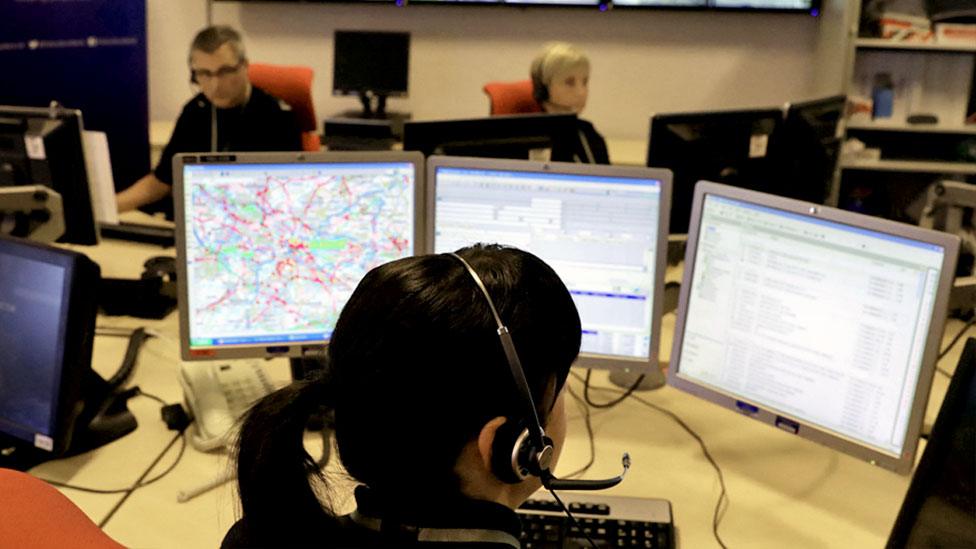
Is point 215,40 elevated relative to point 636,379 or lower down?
elevated

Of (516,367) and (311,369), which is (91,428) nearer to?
(311,369)

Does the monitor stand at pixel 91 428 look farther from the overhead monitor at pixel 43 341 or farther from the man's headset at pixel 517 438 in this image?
the man's headset at pixel 517 438

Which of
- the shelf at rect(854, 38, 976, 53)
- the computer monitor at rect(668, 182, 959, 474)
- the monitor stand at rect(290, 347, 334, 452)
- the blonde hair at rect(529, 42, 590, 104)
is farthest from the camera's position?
the shelf at rect(854, 38, 976, 53)

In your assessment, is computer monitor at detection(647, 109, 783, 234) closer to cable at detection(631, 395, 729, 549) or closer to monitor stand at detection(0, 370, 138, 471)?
cable at detection(631, 395, 729, 549)

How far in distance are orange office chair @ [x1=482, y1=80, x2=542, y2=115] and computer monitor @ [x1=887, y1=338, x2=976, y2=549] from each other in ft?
8.80

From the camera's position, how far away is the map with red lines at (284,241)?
1.59 m

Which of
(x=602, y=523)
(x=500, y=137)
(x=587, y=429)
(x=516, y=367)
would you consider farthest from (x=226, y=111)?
(x=516, y=367)

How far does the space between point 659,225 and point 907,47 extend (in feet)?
9.99

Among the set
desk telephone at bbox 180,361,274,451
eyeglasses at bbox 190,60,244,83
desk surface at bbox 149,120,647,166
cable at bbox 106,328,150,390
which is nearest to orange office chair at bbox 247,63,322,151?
eyeglasses at bbox 190,60,244,83

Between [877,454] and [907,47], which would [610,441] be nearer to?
[877,454]

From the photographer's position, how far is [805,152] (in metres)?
2.39

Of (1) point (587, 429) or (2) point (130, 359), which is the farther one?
(2) point (130, 359)

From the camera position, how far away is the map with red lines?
5.23ft

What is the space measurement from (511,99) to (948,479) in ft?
9.26
